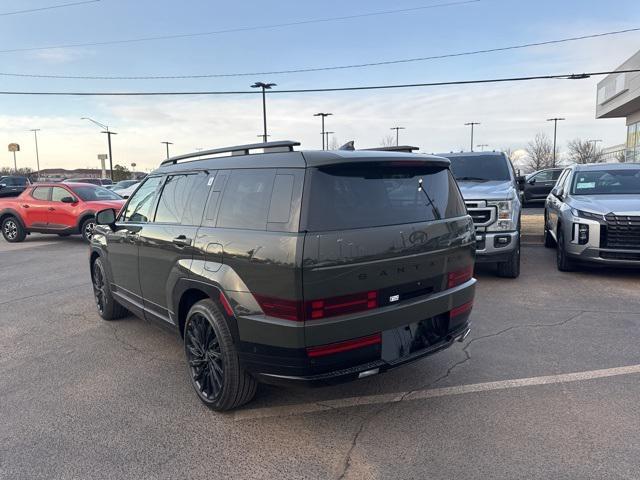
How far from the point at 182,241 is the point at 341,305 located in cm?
156

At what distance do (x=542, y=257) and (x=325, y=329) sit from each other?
7862mm

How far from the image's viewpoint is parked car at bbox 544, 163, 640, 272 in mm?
6805

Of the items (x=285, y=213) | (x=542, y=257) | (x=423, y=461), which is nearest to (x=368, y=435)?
(x=423, y=461)

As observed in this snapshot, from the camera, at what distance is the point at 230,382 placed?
329cm

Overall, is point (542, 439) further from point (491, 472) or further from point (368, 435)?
point (368, 435)

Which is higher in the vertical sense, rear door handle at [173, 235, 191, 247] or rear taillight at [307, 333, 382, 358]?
rear door handle at [173, 235, 191, 247]

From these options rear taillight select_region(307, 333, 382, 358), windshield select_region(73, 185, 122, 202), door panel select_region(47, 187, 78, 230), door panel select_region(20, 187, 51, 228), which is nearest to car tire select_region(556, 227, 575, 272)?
rear taillight select_region(307, 333, 382, 358)

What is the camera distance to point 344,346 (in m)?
2.90

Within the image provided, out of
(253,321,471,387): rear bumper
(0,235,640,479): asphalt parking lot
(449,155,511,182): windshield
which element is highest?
(449,155,511,182): windshield

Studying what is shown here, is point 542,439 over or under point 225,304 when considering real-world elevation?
under

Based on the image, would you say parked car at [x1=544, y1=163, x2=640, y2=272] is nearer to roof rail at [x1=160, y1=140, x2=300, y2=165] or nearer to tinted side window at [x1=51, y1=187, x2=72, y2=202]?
roof rail at [x1=160, y1=140, x2=300, y2=165]

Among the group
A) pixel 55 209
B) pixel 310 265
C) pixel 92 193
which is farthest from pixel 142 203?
pixel 55 209

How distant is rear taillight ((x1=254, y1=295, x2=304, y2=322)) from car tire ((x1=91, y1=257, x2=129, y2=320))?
10.7 feet

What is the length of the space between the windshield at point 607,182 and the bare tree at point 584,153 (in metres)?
55.8
